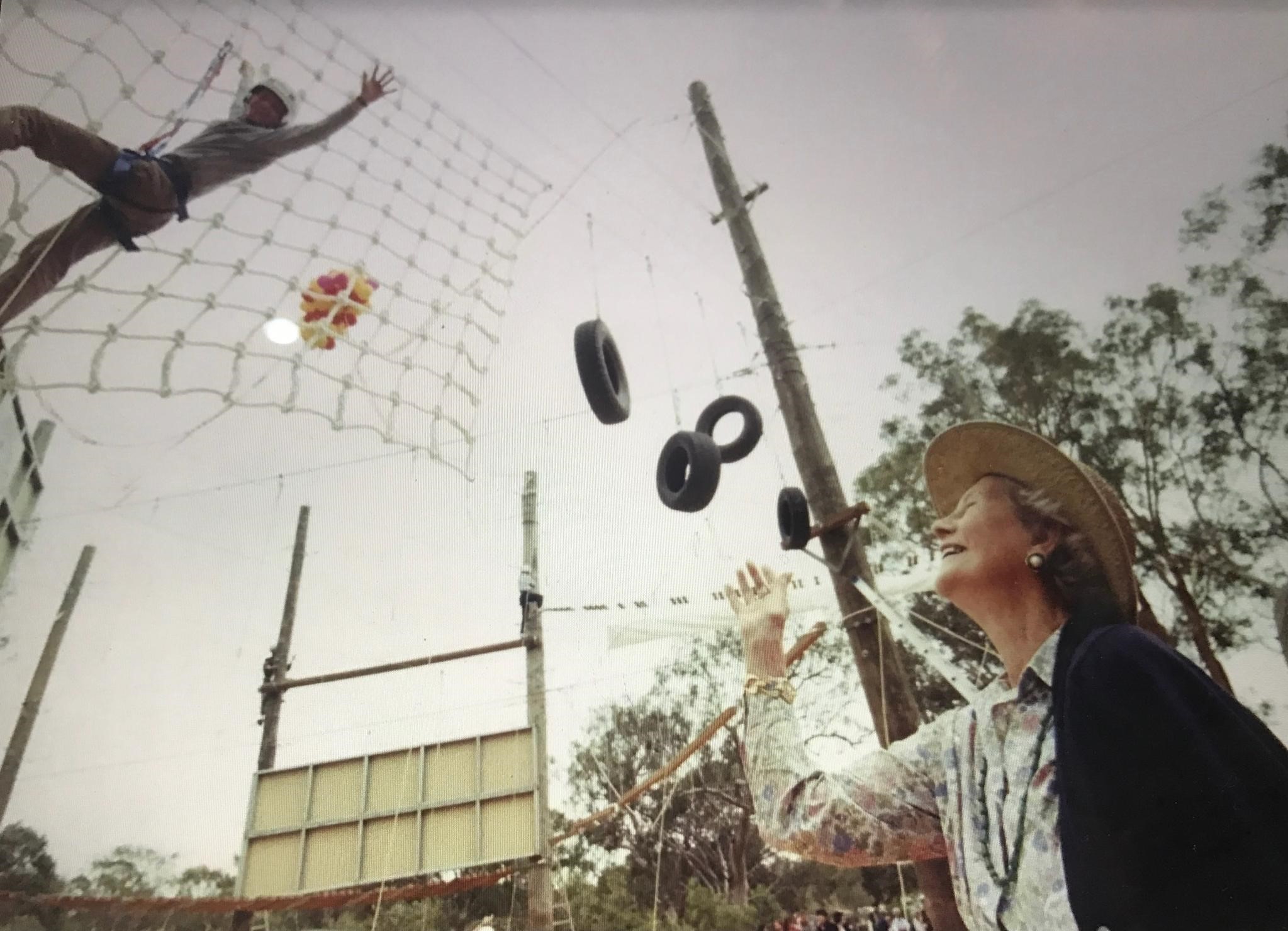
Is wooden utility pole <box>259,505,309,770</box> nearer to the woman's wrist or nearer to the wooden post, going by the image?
the wooden post

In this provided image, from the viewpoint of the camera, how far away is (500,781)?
6.59m

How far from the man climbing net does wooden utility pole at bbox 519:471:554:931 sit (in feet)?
16.3

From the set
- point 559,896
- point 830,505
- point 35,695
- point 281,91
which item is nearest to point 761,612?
point 830,505

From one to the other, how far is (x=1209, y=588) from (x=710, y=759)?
12101 mm

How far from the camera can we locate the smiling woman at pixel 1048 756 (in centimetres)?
→ 86

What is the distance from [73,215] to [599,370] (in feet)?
9.08

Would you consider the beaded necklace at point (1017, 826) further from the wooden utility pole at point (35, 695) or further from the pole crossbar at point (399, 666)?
the wooden utility pole at point (35, 695)

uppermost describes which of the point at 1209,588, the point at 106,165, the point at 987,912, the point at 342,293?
the point at 342,293

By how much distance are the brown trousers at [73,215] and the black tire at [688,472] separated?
307 centimetres

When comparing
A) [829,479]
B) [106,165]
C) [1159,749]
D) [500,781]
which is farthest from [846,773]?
[500,781]

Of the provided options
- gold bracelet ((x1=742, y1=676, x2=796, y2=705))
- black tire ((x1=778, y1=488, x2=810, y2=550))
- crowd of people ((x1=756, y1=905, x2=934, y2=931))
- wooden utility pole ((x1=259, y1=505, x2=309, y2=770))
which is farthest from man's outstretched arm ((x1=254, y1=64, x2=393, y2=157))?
crowd of people ((x1=756, y1=905, x2=934, y2=931))

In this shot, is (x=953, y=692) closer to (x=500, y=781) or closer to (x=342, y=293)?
(x=500, y=781)

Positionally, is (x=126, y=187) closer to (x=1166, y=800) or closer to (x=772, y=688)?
(x=772, y=688)

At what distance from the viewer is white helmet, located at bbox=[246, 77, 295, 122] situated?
4.00m
